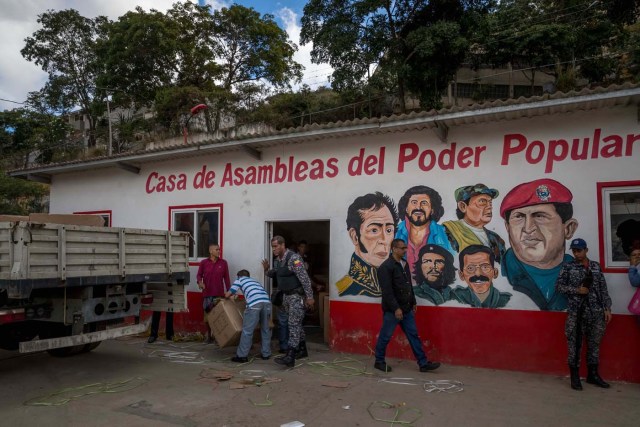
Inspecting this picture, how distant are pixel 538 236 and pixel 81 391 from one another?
5.93 m

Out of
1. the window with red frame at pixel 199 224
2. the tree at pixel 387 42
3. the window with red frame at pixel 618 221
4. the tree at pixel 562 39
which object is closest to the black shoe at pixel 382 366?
the window with red frame at pixel 618 221

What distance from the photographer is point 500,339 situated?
623 centimetres

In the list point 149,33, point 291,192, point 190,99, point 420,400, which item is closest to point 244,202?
point 291,192

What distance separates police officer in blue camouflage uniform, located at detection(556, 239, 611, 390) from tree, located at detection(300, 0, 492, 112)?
43.1 feet

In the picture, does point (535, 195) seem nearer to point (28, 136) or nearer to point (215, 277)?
point (215, 277)

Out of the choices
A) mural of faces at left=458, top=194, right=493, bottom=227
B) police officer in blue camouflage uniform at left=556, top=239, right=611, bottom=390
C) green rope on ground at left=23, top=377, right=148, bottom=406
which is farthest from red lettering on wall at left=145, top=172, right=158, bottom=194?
police officer in blue camouflage uniform at left=556, top=239, right=611, bottom=390

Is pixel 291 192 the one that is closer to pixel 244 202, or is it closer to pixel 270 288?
pixel 244 202

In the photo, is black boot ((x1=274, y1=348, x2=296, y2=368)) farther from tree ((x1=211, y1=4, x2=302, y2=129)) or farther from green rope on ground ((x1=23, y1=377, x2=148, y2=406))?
tree ((x1=211, y1=4, x2=302, y2=129))

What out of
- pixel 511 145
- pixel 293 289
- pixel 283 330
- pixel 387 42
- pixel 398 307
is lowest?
pixel 283 330

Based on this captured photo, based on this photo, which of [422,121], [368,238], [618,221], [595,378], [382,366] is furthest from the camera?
[368,238]

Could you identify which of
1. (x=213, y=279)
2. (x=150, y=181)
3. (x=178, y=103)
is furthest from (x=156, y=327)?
(x=178, y=103)

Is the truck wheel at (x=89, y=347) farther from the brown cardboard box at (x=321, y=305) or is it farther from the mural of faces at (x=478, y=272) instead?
the mural of faces at (x=478, y=272)

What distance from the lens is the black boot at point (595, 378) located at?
545cm

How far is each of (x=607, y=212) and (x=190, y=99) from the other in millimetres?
19459
